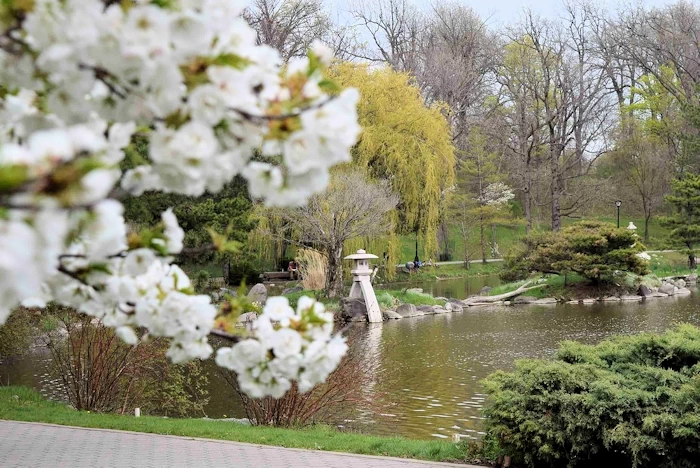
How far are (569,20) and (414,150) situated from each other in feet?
65.1

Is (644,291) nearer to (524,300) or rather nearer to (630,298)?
(630,298)

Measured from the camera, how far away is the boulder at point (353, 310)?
866 inches

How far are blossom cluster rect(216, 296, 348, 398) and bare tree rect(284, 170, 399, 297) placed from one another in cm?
2024

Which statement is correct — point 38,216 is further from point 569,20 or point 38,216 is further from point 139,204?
point 569,20

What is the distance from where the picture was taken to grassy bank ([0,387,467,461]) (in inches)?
304

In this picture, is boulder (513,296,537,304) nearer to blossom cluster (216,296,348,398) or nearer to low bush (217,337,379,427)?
low bush (217,337,379,427)

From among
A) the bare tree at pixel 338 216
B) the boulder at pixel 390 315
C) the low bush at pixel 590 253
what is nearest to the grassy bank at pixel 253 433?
the boulder at pixel 390 315

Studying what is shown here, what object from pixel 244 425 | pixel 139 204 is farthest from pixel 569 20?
pixel 244 425

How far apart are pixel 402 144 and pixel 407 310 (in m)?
6.65

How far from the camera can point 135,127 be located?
6.27 feet

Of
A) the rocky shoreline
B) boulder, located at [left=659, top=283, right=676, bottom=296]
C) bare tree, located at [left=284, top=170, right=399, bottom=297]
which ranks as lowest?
the rocky shoreline

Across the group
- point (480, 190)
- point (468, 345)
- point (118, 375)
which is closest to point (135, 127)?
point (118, 375)

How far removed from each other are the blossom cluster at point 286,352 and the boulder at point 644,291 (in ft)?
Result: 80.6

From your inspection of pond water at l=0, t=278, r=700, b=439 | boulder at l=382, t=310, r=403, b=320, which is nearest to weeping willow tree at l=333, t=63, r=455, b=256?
pond water at l=0, t=278, r=700, b=439
